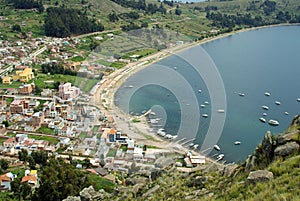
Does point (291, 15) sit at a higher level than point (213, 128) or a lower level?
higher

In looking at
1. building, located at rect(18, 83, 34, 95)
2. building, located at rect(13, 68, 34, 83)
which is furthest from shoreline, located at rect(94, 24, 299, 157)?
building, located at rect(13, 68, 34, 83)

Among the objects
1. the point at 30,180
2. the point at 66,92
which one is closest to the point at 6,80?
the point at 66,92

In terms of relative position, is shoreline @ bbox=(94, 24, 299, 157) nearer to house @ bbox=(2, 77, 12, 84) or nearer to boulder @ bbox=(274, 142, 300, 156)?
house @ bbox=(2, 77, 12, 84)

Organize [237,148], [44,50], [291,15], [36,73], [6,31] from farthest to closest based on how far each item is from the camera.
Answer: [291,15]
[6,31]
[44,50]
[36,73]
[237,148]

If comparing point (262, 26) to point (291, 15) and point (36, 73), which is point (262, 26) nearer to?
point (291, 15)

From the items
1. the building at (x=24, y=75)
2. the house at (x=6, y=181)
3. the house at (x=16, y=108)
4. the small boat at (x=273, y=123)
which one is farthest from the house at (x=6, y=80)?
the small boat at (x=273, y=123)

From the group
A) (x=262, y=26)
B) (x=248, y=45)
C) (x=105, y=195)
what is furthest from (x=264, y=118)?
(x=262, y=26)
